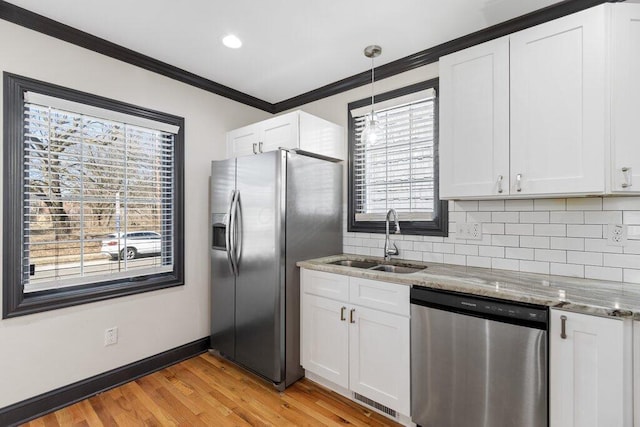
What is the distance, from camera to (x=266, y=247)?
2340mm

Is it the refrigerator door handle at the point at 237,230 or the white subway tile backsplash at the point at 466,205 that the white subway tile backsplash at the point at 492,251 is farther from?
the refrigerator door handle at the point at 237,230

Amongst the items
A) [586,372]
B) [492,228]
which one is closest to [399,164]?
[492,228]

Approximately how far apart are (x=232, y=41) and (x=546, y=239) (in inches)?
101

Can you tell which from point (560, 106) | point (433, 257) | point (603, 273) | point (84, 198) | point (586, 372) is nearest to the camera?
point (586, 372)

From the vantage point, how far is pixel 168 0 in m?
1.83

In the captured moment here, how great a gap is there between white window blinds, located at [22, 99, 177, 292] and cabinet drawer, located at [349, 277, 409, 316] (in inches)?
66.6

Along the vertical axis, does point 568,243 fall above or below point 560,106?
below

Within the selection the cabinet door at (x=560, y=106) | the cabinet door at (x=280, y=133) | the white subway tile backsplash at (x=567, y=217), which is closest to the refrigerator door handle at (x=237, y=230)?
the cabinet door at (x=280, y=133)

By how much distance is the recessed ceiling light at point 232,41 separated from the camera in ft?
7.26

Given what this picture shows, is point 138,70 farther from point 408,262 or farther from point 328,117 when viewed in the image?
point 408,262

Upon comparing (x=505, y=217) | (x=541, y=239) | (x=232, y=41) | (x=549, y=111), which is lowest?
(x=541, y=239)

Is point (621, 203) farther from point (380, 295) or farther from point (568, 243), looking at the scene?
point (380, 295)

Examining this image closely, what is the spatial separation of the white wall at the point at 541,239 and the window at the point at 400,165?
0.41 feet

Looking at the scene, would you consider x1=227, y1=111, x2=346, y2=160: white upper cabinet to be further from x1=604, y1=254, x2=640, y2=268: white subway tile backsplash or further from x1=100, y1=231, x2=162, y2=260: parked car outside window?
x1=604, y1=254, x2=640, y2=268: white subway tile backsplash
